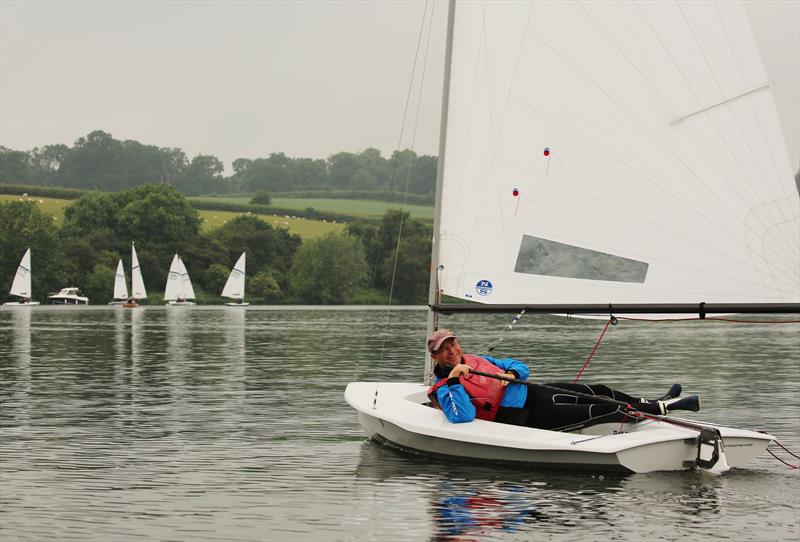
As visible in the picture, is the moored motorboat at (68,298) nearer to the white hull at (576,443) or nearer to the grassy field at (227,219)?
the grassy field at (227,219)

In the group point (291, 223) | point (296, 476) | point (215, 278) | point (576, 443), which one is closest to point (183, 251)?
point (215, 278)

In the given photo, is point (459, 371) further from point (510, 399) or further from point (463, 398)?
point (510, 399)

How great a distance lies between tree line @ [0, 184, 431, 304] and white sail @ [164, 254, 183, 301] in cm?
584

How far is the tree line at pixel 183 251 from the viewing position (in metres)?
102

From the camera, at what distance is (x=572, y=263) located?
12336 mm

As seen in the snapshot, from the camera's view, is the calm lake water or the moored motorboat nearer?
the calm lake water

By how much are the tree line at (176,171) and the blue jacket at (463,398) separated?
157135 millimetres

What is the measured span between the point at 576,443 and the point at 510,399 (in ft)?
2.95

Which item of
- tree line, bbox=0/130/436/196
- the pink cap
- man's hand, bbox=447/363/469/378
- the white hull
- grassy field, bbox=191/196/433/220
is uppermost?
tree line, bbox=0/130/436/196

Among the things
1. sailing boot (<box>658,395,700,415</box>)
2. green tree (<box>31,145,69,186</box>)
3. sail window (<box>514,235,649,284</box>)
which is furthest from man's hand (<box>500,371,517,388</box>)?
green tree (<box>31,145,69,186</box>)

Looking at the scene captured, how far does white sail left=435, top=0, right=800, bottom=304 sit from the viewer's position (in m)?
11.5

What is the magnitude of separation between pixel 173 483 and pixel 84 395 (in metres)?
9.33

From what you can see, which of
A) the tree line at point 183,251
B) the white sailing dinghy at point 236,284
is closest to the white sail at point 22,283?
the tree line at point 183,251

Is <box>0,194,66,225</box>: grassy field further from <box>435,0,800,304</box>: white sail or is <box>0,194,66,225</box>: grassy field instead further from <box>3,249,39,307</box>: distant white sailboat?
<box>435,0,800,304</box>: white sail
